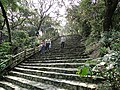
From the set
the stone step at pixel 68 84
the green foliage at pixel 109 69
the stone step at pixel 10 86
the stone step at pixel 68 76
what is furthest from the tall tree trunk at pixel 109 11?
Answer: the stone step at pixel 10 86

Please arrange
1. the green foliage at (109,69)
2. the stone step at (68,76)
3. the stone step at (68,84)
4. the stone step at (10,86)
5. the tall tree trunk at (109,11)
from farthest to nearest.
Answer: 1. the tall tree trunk at (109,11)
2. the stone step at (10,86)
3. the stone step at (68,76)
4. the stone step at (68,84)
5. the green foliage at (109,69)

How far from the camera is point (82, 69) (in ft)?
12.4

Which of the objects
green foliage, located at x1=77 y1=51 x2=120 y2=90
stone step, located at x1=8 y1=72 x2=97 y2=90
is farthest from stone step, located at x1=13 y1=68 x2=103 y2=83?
Result: green foliage, located at x1=77 y1=51 x2=120 y2=90

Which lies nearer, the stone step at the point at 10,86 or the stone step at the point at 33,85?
the stone step at the point at 33,85

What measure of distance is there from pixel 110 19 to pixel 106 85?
5.10 metres

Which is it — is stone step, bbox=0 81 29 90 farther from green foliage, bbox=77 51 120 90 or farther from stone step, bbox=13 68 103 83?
green foliage, bbox=77 51 120 90

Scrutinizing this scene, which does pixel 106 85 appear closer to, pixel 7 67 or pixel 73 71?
pixel 73 71

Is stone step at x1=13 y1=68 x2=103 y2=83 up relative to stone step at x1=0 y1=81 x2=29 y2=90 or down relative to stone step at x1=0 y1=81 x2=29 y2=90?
up

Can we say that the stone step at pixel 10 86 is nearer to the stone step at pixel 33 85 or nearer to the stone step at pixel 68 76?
the stone step at pixel 33 85

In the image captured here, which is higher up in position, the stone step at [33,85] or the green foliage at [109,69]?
the green foliage at [109,69]

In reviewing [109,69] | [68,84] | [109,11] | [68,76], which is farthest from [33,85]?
[109,11]

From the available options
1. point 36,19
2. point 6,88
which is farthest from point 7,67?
point 36,19

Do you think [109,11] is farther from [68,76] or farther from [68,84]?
[68,84]

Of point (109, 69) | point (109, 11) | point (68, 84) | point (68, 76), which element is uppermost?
point (109, 11)
